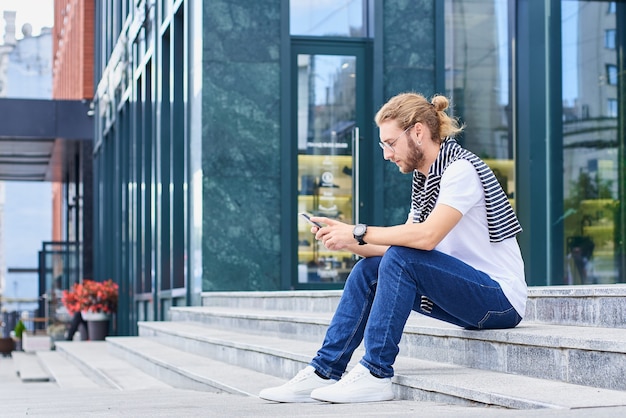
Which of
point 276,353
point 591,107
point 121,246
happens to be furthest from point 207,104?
point 121,246

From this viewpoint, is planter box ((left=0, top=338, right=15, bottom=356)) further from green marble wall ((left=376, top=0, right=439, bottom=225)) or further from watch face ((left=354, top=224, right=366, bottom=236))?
watch face ((left=354, top=224, right=366, bottom=236))

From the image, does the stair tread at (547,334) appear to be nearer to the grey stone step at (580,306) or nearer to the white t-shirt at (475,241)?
the grey stone step at (580,306)

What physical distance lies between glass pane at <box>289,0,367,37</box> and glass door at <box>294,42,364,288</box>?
223mm

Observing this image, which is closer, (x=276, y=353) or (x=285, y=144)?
(x=276, y=353)

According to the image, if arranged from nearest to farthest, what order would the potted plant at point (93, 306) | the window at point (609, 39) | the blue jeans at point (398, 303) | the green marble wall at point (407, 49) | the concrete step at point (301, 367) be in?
the concrete step at point (301, 367) < the blue jeans at point (398, 303) < the window at point (609, 39) < the green marble wall at point (407, 49) < the potted plant at point (93, 306)

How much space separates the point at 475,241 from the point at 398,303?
1.63ft

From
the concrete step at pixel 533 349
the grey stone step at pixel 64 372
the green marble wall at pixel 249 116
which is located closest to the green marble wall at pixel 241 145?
A: the green marble wall at pixel 249 116

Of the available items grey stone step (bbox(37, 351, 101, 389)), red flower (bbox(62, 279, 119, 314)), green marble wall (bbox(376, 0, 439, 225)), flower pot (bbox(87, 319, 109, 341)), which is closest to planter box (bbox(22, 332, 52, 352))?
red flower (bbox(62, 279, 119, 314))

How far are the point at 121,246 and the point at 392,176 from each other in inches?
Result: 402

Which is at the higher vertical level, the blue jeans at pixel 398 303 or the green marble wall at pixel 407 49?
the green marble wall at pixel 407 49

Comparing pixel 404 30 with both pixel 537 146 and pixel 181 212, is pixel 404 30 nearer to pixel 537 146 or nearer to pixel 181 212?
pixel 537 146

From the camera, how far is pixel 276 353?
5922 mm

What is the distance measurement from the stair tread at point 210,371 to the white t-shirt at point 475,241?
1.36m

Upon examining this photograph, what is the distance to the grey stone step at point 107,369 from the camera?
8133mm
